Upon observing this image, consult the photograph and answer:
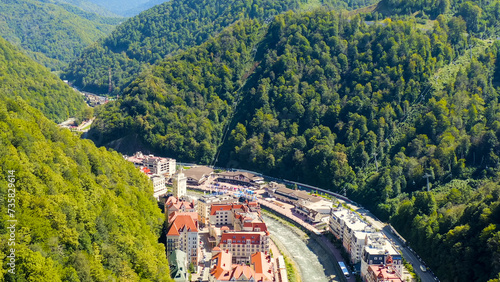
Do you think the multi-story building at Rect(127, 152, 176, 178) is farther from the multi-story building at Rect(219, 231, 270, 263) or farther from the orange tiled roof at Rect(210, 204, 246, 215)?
the multi-story building at Rect(219, 231, 270, 263)

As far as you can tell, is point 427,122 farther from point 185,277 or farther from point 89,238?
point 89,238

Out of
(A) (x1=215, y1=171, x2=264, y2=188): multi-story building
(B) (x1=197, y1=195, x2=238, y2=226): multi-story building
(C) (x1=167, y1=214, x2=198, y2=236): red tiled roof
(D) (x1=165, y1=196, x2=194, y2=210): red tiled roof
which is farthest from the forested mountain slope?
(C) (x1=167, y1=214, x2=198, y2=236): red tiled roof

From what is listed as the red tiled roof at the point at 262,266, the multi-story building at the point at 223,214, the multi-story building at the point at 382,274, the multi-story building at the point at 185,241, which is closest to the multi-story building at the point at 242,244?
the red tiled roof at the point at 262,266

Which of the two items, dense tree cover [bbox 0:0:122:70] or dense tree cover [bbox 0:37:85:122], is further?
dense tree cover [bbox 0:0:122:70]

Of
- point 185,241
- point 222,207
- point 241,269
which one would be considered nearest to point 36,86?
point 222,207

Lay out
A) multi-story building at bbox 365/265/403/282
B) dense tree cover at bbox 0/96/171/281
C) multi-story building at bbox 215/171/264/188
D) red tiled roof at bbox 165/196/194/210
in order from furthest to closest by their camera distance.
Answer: multi-story building at bbox 215/171/264/188
red tiled roof at bbox 165/196/194/210
multi-story building at bbox 365/265/403/282
dense tree cover at bbox 0/96/171/281

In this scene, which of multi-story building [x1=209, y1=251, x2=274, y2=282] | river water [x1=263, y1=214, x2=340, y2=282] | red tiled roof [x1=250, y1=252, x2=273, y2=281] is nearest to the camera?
multi-story building [x1=209, y1=251, x2=274, y2=282]

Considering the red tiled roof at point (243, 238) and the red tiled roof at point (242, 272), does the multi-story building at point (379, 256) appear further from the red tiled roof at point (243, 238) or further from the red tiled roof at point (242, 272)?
the red tiled roof at point (242, 272)

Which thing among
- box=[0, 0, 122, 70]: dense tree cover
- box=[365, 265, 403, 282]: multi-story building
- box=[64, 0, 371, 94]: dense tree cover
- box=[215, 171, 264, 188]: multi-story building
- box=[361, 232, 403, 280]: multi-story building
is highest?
box=[0, 0, 122, 70]: dense tree cover

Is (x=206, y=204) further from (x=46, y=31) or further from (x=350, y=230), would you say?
(x=46, y=31)
